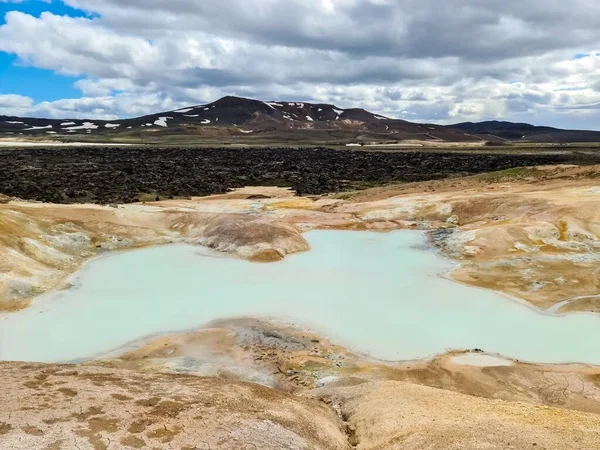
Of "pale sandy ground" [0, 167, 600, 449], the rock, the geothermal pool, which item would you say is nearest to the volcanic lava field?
"pale sandy ground" [0, 167, 600, 449]

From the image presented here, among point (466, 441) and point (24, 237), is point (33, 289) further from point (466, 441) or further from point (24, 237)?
point (466, 441)

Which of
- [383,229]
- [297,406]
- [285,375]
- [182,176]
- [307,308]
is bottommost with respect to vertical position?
[285,375]

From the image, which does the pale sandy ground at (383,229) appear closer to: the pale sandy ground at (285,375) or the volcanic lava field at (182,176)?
the pale sandy ground at (285,375)

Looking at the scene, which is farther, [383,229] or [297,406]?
[383,229]

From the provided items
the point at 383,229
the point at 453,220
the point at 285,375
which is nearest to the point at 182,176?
the point at 383,229

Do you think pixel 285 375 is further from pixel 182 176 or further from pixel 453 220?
pixel 182 176

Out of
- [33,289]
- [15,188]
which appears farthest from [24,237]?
[15,188]
